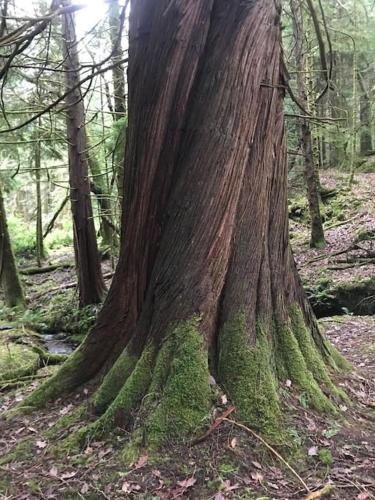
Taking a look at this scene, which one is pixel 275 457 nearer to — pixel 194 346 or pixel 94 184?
pixel 194 346

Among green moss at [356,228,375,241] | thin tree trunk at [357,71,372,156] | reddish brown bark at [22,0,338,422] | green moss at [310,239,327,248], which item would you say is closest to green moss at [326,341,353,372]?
reddish brown bark at [22,0,338,422]

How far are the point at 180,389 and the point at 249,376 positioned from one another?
0.53 metres

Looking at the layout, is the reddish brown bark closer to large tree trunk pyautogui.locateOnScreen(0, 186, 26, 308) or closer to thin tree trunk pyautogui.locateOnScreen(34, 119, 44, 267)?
large tree trunk pyautogui.locateOnScreen(0, 186, 26, 308)

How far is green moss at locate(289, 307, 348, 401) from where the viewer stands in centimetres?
399

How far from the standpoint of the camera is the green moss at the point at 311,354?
3990 millimetres

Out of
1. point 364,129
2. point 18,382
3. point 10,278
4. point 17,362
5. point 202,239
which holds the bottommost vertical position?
point 17,362

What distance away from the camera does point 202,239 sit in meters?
3.61

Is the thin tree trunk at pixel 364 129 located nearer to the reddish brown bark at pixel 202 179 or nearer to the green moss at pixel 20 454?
the reddish brown bark at pixel 202 179

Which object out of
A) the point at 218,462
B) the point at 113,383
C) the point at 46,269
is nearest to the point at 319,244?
the point at 46,269

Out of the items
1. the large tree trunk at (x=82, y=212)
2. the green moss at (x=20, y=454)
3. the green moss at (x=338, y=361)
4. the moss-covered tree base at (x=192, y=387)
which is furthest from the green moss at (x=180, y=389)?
the large tree trunk at (x=82, y=212)

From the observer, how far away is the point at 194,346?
11.3ft

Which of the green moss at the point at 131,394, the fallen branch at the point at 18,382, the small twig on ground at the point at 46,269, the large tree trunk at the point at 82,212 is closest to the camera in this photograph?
the green moss at the point at 131,394

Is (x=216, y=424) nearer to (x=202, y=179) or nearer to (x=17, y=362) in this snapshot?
(x=202, y=179)

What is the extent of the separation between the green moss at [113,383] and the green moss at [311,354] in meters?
1.43
